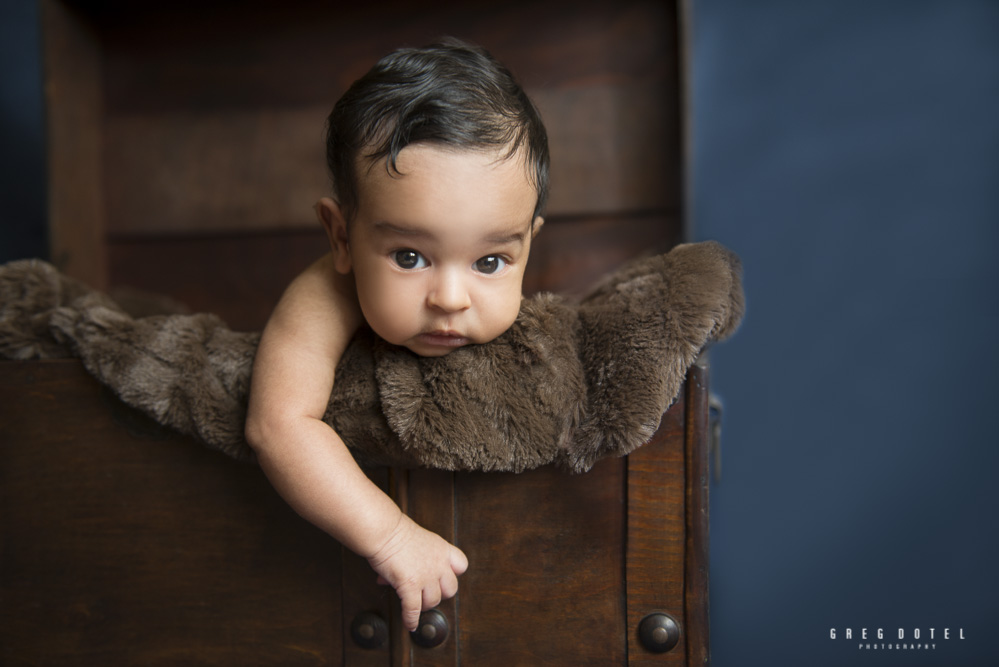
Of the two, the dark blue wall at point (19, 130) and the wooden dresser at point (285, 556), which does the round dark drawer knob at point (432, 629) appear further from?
the dark blue wall at point (19, 130)

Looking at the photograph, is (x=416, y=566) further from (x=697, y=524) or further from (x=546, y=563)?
(x=697, y=524)

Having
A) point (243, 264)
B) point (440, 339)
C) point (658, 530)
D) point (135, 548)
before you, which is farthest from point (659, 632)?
point (243, 264)

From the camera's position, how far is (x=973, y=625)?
131 cm


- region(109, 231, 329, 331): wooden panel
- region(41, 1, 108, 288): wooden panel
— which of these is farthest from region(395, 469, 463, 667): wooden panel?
region(41, 1, 108, 288): wooden panel

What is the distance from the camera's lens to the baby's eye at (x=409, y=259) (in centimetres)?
64

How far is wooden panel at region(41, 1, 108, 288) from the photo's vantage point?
1256 mm

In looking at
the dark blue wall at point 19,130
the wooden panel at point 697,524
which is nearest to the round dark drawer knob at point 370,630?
the wooden panel at point 697,524

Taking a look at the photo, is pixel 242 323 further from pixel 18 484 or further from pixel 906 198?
pixel 906 198

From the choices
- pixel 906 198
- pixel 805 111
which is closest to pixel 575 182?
pixel 805 111

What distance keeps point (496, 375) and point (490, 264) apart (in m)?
0.11

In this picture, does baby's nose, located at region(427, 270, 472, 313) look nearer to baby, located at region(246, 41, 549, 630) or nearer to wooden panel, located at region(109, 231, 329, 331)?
baby, located at region(246, 41, 549, 630)

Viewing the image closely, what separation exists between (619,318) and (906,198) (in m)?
1.02

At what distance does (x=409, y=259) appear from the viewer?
2.09ft

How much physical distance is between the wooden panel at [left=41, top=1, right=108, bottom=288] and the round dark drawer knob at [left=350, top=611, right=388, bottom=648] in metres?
0.98
